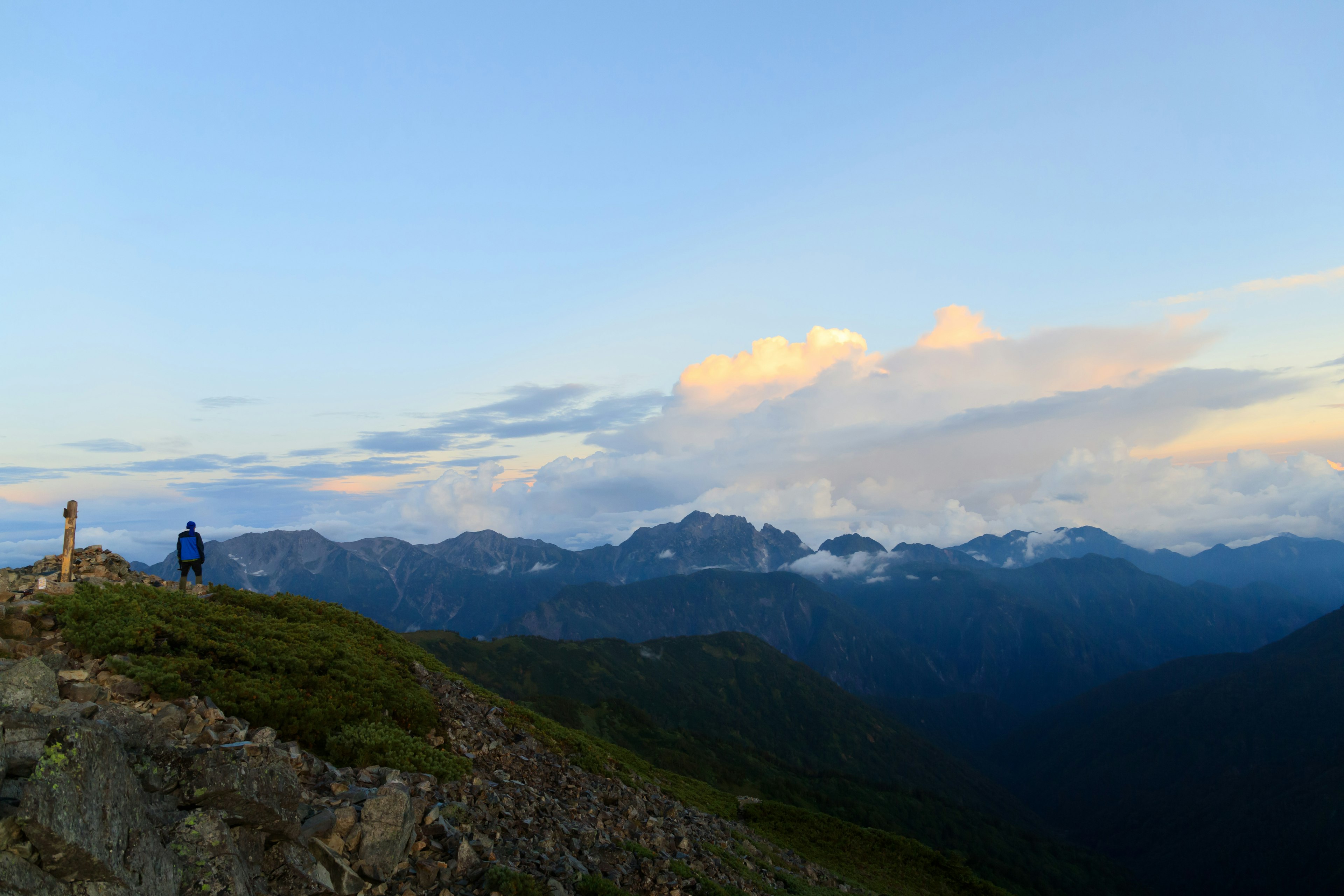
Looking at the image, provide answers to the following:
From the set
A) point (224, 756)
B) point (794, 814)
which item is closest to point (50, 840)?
point (224, 756)

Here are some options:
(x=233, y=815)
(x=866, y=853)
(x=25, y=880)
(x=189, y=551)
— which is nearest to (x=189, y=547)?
(x=189, y=551)

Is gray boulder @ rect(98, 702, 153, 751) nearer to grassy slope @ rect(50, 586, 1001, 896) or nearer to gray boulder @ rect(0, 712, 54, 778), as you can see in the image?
gray boulder @ rect(0, 712, 54, 778)

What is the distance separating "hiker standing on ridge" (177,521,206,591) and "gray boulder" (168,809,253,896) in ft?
77.2

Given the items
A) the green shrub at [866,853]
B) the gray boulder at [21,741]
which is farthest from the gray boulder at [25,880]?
the green shrub at [866,853]

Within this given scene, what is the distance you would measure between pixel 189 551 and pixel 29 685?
62.7ft

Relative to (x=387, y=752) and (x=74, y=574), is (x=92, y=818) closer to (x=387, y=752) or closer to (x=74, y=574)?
(x=387, y=752)

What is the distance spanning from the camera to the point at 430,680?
35781 millimetres

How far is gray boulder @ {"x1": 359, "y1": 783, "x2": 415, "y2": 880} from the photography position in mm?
15734

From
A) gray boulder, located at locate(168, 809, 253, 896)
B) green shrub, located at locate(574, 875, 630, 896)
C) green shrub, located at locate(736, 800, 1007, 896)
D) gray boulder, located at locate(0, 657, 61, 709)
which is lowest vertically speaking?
green shrub, located at locate(736, 800, 1007, 896)

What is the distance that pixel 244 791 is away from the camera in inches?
548

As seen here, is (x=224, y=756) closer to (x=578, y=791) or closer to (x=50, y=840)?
(x=50, y=840)

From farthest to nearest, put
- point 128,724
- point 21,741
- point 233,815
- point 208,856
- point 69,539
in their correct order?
1. point 69,539
2. point 128,724
3. point 233,815
4. point 208,856
5. point 21,741

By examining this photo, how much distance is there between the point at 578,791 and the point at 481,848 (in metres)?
14.5

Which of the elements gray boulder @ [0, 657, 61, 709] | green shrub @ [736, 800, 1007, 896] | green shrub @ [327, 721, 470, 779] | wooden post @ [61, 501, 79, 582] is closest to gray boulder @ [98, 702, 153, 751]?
gray boulder @ [0, 657, 61, 709]
